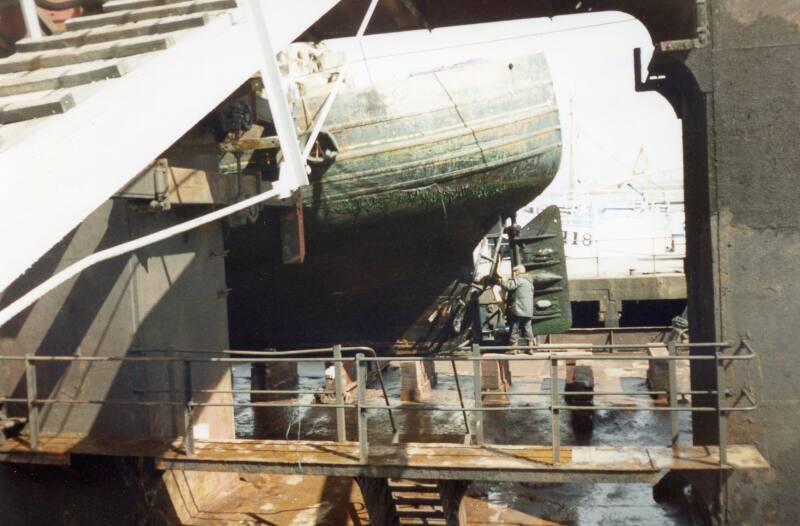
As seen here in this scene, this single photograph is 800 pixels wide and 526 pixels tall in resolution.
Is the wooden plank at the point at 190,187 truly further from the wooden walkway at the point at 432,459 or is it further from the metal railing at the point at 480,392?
the wooden walkway at the point at 432,459

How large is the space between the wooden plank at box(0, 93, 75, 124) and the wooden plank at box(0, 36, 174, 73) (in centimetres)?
48

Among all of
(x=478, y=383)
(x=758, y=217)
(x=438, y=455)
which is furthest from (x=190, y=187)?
(x=758, y=217)

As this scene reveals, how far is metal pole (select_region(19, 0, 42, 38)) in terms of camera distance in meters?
3.10

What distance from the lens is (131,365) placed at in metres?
6.82

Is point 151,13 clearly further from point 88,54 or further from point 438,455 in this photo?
point 438,455

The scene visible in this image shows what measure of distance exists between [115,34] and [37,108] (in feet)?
2.77

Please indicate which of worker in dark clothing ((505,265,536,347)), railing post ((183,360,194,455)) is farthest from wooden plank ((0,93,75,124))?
worker in dark clothing ((505,265,536,347))

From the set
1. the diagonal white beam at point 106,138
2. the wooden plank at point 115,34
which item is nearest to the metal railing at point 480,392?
the diagonal white beam at point 106,138

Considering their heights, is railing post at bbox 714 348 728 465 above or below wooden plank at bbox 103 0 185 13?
below

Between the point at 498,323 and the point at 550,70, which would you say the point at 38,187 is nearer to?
the point at 550,70

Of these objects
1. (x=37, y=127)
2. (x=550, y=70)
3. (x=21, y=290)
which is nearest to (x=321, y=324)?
(x=550, y=70)

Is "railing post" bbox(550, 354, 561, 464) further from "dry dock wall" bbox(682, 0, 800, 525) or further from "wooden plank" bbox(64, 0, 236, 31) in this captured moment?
"wooden plank" bbox(64, 0, 236, 31)

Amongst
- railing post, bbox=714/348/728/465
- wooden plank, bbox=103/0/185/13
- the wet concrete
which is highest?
wooden plank, bbox=103/0/185/13

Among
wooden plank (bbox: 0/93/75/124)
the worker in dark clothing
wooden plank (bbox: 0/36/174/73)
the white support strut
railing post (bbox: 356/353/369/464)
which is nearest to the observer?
wooden plank (bbox: 0/93/75/124)
